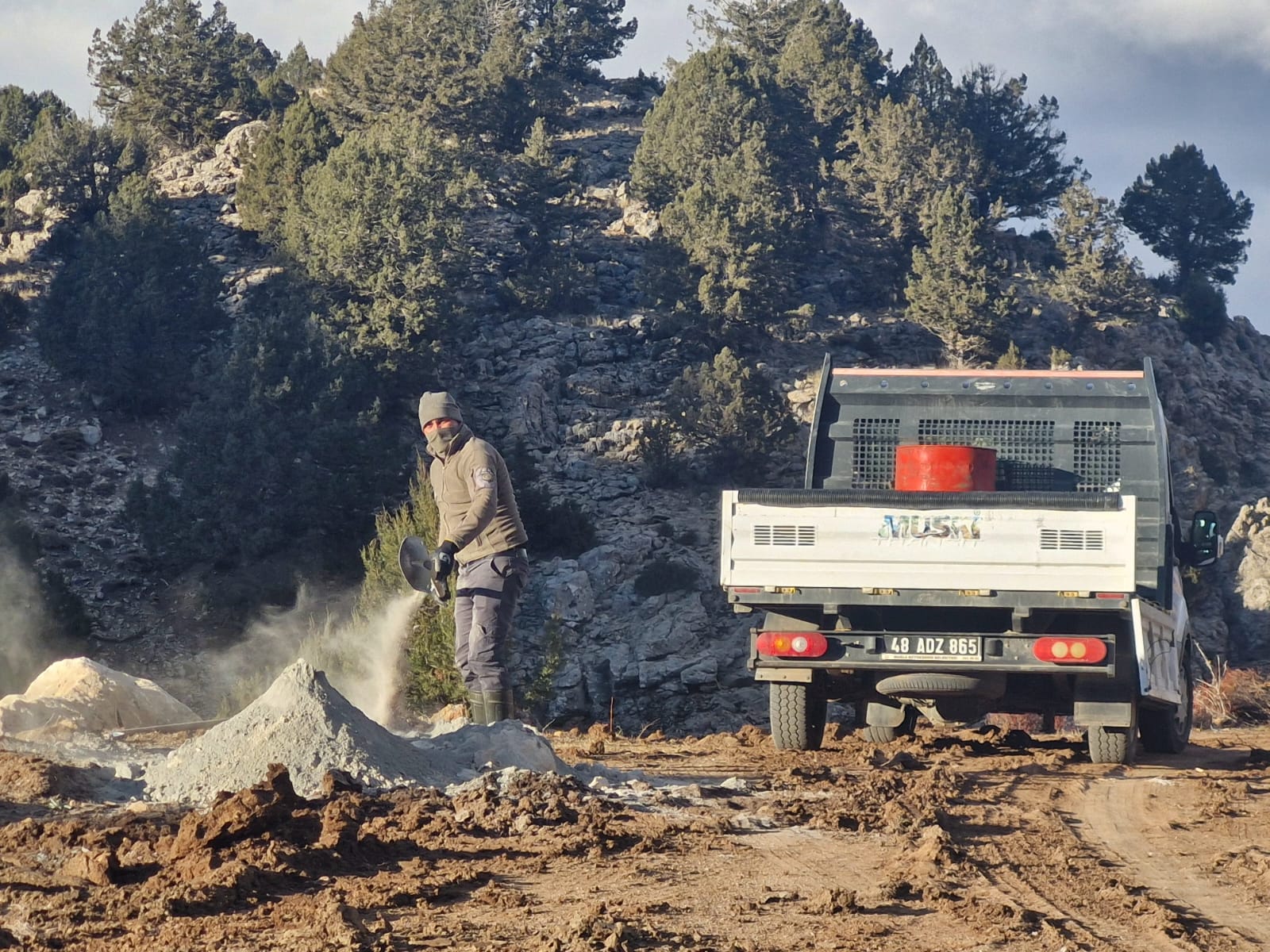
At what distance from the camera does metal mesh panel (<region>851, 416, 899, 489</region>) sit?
1091 centimetres

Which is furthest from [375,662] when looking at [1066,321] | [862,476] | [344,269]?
[1066,321]

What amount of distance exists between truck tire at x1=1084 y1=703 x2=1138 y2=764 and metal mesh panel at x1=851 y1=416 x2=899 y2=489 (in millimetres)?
2270

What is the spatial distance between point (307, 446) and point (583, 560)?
7408 millimetres

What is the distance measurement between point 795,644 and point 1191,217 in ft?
173

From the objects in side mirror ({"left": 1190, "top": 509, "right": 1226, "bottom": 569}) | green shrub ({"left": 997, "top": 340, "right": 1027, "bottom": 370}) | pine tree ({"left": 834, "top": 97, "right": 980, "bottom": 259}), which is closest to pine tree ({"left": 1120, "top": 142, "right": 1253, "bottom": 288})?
pine tree ({"left": 834, "top": 97, "right": 980, "bottom": 259})

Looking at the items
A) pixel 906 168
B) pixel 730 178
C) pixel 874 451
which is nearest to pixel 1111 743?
pixel 874 451

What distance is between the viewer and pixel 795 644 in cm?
949

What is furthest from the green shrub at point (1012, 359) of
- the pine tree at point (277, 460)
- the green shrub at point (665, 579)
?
the pine tree at point (277, 460)

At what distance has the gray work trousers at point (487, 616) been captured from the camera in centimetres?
873

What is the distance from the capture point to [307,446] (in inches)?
1489

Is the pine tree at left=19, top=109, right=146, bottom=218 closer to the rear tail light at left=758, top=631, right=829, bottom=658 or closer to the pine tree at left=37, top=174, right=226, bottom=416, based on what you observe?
the pine tree at left=37, top=174, right=226, bottom=416

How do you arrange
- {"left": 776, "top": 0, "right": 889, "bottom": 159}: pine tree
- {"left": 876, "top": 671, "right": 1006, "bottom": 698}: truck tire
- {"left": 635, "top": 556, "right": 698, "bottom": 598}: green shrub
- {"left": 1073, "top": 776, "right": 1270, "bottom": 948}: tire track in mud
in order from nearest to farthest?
1. {"left": 1073, "top": 776, "right": 1270, "bottom": 948}: tire track in mud
2. {"left": 876, "top": 671, "right": 1006, "bottom": 698}: truck tire
3. {"left": 635, "top": 556, "right": 698, "bottom": 598}: green shrub
4. {"left": 776, "top": 0, "right": 889, "bottom": 159}: pine tree

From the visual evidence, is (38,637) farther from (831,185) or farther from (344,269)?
(831,185)

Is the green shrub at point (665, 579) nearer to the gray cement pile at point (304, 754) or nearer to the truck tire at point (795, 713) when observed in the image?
the truck tire at point (795, 713)
